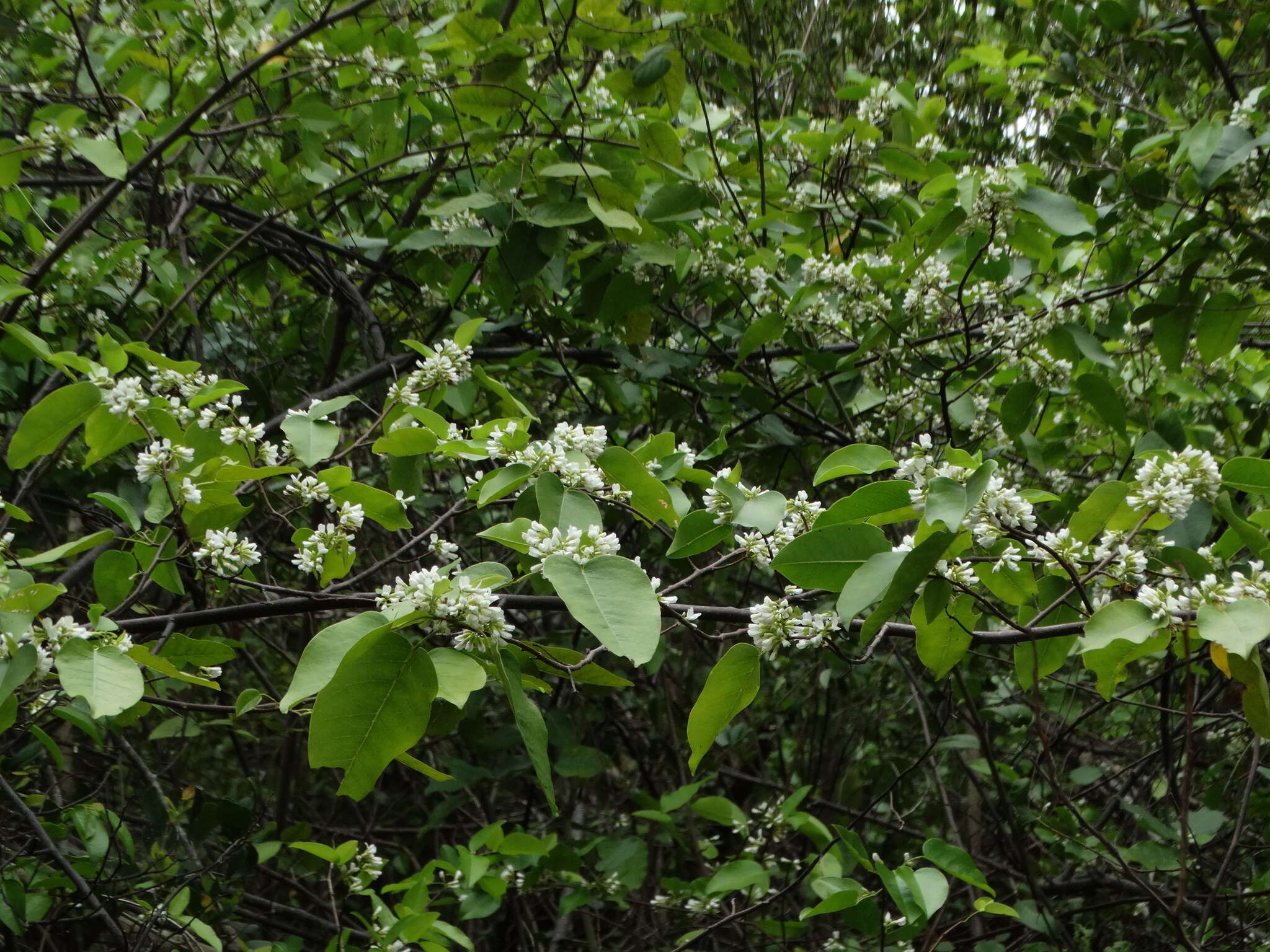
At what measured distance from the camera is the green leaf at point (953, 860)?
188 cm

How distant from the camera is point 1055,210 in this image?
205cm

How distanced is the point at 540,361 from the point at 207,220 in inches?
44.2

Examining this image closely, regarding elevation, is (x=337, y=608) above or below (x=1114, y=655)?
above

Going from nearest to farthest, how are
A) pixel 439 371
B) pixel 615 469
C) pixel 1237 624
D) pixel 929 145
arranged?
1. pixel 1237 624
2. pixel 615 469
3. pixel 439 371
4. pixel 929 145

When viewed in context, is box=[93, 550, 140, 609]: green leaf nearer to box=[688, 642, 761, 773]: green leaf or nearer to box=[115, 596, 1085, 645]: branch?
box=[115, 596, 1085, 645]: branch

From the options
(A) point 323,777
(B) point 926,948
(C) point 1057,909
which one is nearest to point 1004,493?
(B) point 926,948

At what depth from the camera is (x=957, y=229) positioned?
219cm

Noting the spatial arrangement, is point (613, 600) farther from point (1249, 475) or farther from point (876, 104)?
point (876, 104)

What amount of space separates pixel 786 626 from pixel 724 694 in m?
0.11

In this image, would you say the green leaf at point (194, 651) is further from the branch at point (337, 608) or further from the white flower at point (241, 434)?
the white flower at point (241, 434)

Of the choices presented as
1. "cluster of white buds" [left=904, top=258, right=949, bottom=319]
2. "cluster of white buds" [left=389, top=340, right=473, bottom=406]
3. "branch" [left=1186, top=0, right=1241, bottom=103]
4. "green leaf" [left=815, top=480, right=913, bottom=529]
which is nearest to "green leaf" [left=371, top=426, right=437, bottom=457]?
"cluster of white buds" [left=389, top=340, right=473, bottom=406]

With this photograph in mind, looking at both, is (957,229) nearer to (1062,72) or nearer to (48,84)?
(1062,72)

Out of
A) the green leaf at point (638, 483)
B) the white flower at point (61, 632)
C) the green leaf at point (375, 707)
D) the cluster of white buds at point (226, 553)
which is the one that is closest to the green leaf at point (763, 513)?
the green leaf at point (638, 483)

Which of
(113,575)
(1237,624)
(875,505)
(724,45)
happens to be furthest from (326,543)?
(724,45)
